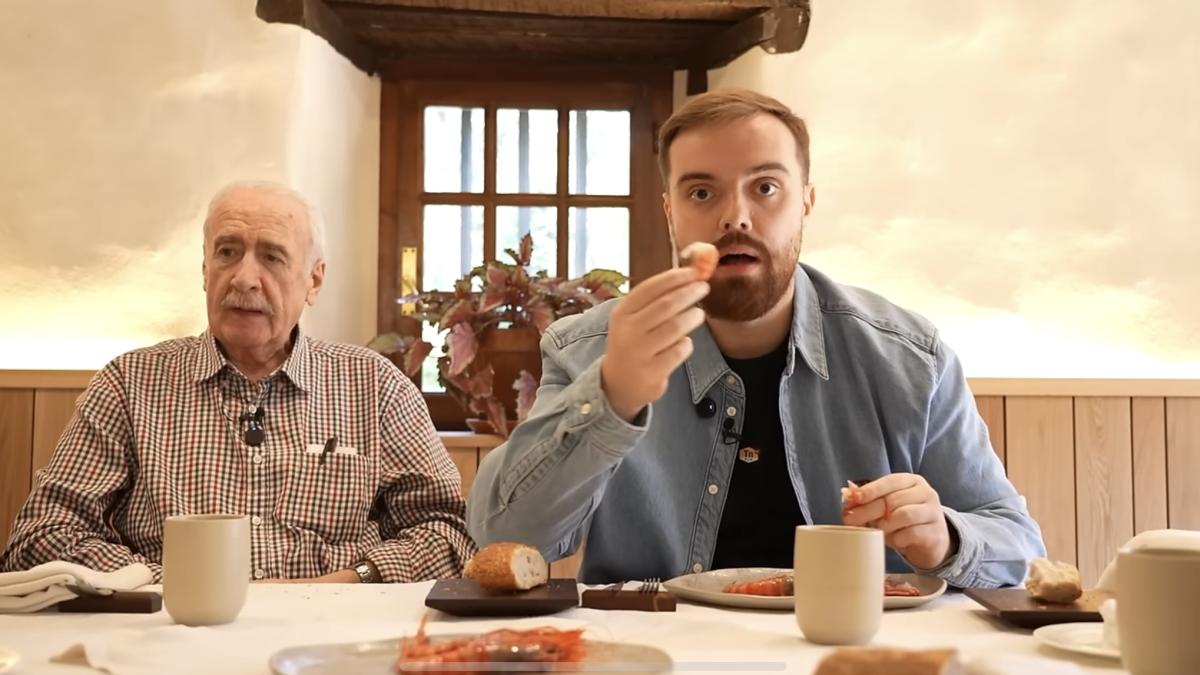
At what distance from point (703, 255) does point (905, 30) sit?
1907 millimetres

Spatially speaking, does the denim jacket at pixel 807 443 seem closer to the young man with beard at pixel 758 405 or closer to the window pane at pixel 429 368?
the young man with beard at pixel 758 405

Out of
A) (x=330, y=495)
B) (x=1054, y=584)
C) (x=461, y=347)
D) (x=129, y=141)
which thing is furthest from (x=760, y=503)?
(x=129, y=141)

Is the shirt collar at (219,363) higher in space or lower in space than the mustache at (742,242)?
lower

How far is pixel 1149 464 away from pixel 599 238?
1.55 metres

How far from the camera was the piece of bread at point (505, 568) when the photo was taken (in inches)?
50.1

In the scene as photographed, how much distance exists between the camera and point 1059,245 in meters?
2.96

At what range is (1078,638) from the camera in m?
1.10

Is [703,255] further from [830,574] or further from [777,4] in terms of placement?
[777,4]

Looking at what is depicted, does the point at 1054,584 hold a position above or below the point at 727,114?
below

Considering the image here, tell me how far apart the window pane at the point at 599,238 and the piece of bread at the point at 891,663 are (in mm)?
2610

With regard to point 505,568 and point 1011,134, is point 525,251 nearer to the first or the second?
point 1011,134

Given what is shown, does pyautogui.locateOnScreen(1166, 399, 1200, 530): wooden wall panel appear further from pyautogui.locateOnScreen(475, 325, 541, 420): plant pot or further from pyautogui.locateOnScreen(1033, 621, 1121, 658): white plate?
pyautogui.locateOnScreen(1033, 621, 1121, 658): white plate

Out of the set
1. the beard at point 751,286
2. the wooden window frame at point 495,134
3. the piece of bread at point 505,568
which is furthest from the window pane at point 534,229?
the piece of bread at point 505,568

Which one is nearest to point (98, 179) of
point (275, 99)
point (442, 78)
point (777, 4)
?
point (275, 99)
